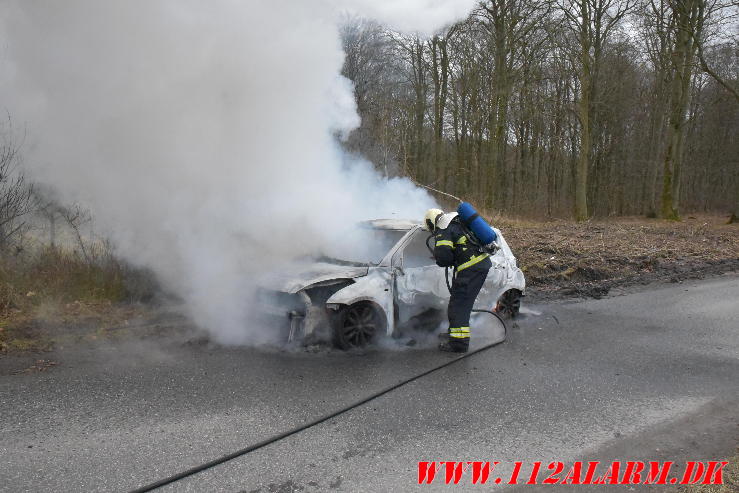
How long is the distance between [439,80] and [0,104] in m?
17.2

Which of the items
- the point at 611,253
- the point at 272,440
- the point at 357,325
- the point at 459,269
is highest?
the point at 611,253

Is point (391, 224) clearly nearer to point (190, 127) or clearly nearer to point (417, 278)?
point (417, 278)

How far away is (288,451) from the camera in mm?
3598

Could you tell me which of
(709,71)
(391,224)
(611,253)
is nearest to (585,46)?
(709,71)

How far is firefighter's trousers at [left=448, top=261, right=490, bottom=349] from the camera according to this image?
5793 millimetres

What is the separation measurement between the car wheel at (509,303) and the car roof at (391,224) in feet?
5.59

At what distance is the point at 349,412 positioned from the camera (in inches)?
167

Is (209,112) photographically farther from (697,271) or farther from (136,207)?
(697,271)

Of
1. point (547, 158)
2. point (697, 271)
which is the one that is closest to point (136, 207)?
point (697, 271)

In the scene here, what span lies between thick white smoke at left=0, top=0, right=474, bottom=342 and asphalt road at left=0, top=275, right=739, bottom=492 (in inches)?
58.2

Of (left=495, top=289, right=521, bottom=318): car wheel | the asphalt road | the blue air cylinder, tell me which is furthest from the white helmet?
(left=495, top=289, right=521, bottom=318): car wheel

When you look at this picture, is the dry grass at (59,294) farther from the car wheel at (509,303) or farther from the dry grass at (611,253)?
the dry grass at (611,253)

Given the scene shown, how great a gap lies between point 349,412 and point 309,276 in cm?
189

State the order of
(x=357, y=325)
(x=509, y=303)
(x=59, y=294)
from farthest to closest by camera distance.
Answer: (x=509, y=303)
(x=59, y=294)
(x=357, y=325)
